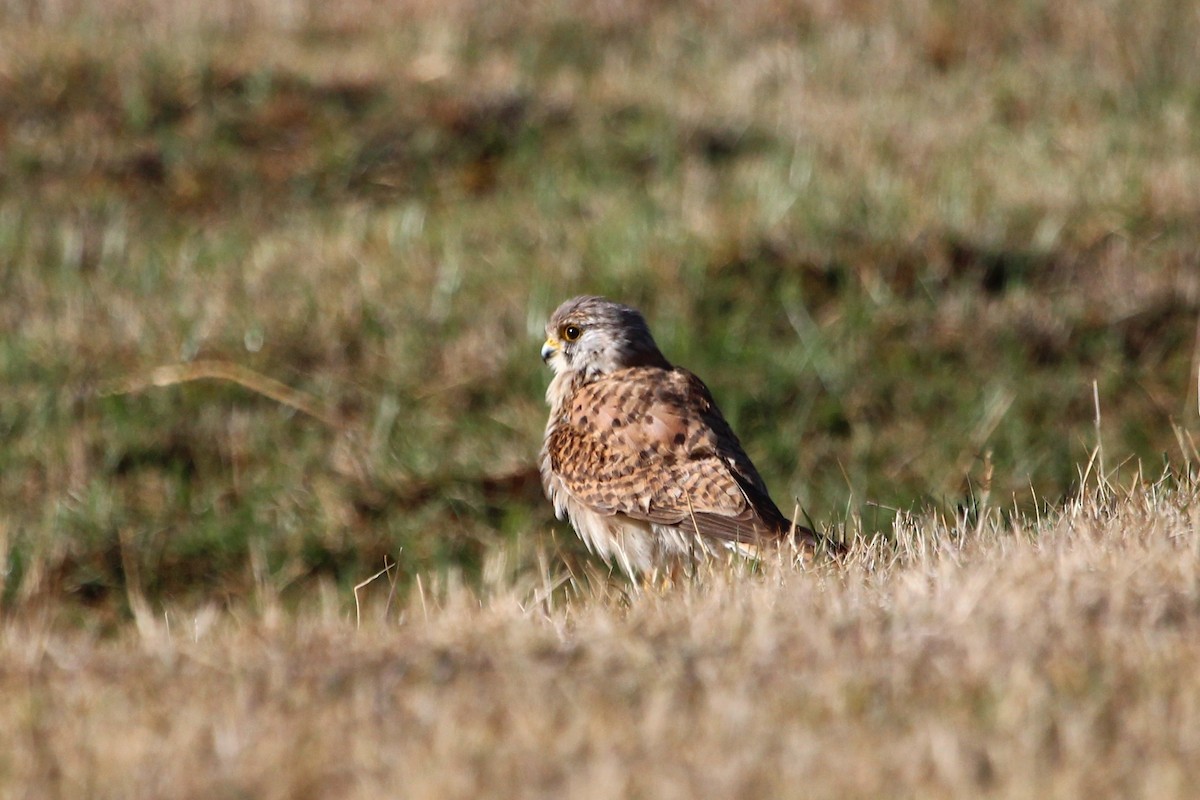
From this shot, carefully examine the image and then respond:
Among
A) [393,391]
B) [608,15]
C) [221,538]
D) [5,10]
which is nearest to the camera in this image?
[221,538]

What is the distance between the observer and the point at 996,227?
8.61 m

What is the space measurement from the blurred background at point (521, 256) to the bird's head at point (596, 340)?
796mm

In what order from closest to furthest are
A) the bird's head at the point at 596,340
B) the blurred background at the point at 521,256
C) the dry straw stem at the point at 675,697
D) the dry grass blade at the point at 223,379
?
the dry straw stem at the point at 675,697
the bird's head at the point at 596,340
the blurred background at the point at 521,256
the dry grass blade at the point at 223,379

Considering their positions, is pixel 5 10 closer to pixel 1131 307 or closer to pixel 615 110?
pixel 615 110

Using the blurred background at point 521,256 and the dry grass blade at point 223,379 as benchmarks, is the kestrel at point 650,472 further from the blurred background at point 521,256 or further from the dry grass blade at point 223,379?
the dry grass blade at point 223,379

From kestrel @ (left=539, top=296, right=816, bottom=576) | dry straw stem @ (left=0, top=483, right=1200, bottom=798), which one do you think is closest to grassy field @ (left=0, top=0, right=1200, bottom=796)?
dry straw stem @ (left=0, top=483, right=1200, bottom=798)

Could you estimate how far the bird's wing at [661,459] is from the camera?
17.1ft

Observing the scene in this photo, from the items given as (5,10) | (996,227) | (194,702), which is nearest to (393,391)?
(996,227)

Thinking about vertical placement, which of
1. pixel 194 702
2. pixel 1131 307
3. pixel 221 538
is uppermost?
pixel 194 702

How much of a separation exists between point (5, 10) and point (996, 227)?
6984 mm

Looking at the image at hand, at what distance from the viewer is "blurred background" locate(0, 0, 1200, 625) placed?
6973 mm

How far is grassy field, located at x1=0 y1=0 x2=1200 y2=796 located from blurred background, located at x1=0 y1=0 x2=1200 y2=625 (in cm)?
3

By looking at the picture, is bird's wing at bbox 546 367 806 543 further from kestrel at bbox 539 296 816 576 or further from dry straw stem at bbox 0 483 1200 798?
dry straw stem at bbox 0 483 1200 798

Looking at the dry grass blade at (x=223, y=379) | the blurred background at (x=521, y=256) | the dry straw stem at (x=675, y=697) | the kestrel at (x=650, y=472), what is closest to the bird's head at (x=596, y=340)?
the kestrel at (x=650, y=472)
